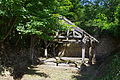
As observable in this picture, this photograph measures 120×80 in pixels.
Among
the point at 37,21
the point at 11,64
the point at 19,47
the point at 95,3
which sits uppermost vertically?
the point at 95,3

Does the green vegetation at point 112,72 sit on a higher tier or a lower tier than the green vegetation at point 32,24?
lower

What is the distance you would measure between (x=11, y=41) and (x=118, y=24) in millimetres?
8993

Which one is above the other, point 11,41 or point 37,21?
point 37,21

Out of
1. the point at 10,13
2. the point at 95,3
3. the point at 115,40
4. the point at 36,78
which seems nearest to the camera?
the point at 10,13

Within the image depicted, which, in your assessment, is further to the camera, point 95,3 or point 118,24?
point 95,3

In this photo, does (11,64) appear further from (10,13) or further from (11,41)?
(10,13)

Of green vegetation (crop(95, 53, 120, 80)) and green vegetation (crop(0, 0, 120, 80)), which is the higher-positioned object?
green vegetation (crop(0, 0, 120, 80))

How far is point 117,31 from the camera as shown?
41.9 ft

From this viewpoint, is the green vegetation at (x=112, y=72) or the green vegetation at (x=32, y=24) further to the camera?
the green vegetation at (x=32, y=24)

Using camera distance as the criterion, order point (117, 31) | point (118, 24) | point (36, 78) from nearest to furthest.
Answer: point (36, 78) < point (118, 24) < point (117, 31)

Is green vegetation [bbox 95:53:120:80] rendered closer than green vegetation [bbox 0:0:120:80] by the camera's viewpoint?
Yes

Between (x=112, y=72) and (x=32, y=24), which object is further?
(x=32, y=24)

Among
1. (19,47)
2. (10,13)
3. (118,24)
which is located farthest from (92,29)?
(10,13)

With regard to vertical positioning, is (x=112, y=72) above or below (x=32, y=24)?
below
